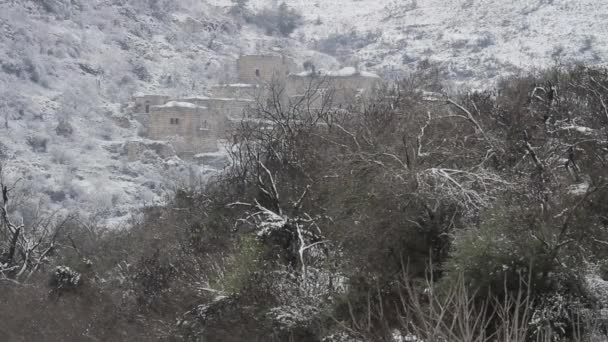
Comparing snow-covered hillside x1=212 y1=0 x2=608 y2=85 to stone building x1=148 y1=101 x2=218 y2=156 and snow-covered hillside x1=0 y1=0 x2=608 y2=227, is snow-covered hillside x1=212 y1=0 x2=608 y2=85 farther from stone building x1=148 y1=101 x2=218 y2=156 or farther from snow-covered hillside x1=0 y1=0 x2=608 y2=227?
stone building x1=148 y1=101 x2=218 y2=156

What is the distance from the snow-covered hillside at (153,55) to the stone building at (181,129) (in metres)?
2.32

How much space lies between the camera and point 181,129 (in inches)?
2623

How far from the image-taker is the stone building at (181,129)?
65.6 metres

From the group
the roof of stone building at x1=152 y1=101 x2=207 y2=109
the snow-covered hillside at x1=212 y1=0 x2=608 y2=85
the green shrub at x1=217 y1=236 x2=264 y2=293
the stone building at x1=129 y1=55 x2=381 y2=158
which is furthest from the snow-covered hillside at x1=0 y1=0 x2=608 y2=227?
the green shrub at x1=217 y1=236 x2=264 y2=293

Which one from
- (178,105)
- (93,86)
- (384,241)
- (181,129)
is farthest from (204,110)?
(384,241)

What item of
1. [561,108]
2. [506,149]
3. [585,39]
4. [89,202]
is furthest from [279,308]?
[585,39]

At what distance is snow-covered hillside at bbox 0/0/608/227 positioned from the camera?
55906mm

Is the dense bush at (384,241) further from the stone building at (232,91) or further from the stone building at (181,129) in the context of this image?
the stone building at (232,91)

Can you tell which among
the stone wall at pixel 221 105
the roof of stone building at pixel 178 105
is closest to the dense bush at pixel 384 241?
the roof of stone building at pixel 178 105

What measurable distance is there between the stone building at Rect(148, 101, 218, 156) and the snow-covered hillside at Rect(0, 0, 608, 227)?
232 cm

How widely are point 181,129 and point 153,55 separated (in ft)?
66.4

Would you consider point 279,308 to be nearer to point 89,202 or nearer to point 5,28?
point 89,202

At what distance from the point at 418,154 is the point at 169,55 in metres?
76.3

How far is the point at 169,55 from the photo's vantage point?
86.4 meters
